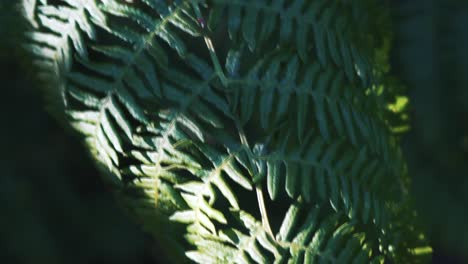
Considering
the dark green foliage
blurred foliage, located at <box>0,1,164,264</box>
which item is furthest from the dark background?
the dark green foliage

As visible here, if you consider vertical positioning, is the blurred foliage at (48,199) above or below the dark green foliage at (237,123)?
below

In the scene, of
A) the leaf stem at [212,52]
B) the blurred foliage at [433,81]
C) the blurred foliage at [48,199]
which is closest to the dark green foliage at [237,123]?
the leaf stem at [212,52]

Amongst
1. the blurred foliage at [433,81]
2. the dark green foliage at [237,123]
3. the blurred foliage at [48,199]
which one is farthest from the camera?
the blurred foliage at [433,81]

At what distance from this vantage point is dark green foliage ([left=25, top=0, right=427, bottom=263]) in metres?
0.89

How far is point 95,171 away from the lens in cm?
185

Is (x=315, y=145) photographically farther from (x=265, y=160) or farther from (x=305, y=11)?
(x=305, y=11)

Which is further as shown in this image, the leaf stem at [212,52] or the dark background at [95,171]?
the dark background at [95,171]

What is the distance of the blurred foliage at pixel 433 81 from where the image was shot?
6.92 feet

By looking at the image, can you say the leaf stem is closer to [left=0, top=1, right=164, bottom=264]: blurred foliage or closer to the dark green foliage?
the dark green foliage

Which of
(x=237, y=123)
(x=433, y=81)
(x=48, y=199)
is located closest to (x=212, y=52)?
(x=237, y=123)

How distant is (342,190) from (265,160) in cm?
10

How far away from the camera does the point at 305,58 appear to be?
95cm

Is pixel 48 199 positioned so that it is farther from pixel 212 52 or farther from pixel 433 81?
pixel 433 81

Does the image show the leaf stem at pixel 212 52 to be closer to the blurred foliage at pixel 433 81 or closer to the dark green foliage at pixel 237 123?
the dark green foliage at pixel 237 123
